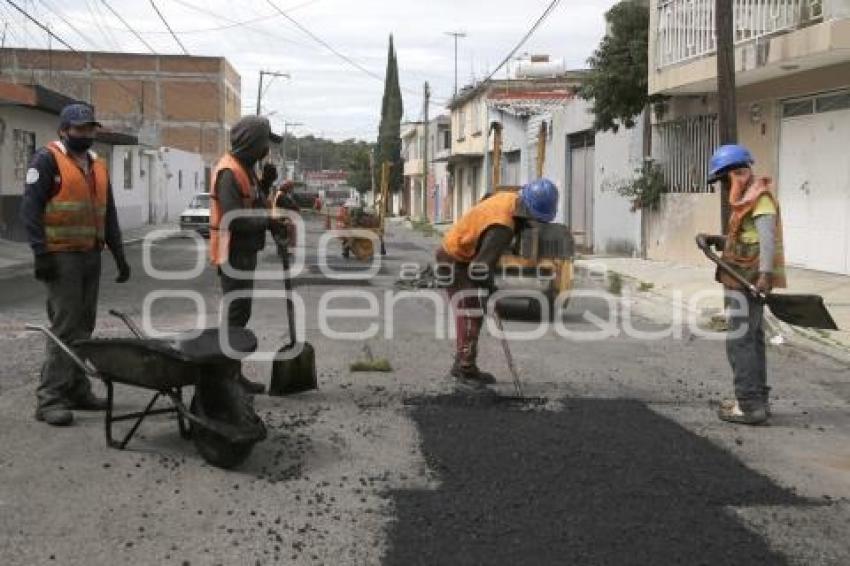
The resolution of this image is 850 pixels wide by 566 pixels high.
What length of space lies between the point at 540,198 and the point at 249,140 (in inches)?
80.9

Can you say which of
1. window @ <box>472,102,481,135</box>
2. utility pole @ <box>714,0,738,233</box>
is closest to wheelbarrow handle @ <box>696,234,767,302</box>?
utility pole @ <box>714,0,738,233</box>

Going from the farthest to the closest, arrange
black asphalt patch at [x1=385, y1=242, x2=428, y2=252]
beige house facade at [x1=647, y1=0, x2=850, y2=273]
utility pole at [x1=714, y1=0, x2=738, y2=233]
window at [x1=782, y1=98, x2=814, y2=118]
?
black asphalt patch at [x1=385, y1=242, x2=428, y2=252] < window at [x1=782, y1=98, x2=814, y2=118] < beige house facade at [x1=647, y1=0, x2=850, y2=273] < utility pole at [x1=714, y1=0, x2=738, y2=233]

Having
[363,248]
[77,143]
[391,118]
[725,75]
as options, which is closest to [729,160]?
[77,143]

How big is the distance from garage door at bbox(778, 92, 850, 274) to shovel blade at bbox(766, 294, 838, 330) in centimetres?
863

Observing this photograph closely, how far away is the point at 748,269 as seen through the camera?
675 cm

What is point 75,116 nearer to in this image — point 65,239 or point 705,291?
point 65,239

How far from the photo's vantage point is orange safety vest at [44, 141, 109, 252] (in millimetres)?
6164

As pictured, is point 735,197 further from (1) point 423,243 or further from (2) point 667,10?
(1) point 423,243

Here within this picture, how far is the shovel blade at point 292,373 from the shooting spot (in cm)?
699

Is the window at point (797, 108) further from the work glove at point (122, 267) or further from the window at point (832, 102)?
the work glove at point (122, 267)

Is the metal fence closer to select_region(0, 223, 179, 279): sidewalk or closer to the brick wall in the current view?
select_region(0, 223, 179, 279): sidewalk

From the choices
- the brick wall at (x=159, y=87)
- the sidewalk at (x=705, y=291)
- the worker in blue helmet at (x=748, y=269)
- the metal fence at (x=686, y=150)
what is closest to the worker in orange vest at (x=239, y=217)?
the worker in blue helmet at (x=748, y=269)

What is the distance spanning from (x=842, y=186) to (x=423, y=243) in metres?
18.8

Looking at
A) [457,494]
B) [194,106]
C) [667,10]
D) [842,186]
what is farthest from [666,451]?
[194,106]
